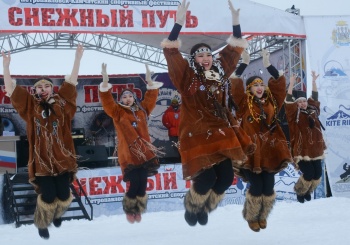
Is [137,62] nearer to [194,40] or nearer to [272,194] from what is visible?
[194,40]

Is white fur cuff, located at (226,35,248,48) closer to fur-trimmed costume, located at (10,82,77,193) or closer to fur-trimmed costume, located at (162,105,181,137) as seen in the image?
fur-trimmed costume, located at (10,82,77,193)

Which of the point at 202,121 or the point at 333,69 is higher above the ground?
the point at 333,69

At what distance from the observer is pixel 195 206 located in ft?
16.7

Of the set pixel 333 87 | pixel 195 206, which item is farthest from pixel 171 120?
pixel 195 206

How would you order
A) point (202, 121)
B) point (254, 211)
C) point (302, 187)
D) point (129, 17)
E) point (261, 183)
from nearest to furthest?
point (202, 121) → point (254, 211) → point (261, 183) → point (302, 187) → point (129, 17)

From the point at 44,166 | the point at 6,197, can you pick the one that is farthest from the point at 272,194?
the point at 6,197

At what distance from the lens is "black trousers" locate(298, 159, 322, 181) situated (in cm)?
805

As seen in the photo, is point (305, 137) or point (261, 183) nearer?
point (261, 183)

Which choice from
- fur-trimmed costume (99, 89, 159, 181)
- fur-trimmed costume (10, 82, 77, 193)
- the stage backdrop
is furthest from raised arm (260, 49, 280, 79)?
the stage backdrop

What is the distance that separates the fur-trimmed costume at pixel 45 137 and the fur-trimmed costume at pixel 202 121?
1.14 m

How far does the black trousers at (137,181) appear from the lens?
6359mm

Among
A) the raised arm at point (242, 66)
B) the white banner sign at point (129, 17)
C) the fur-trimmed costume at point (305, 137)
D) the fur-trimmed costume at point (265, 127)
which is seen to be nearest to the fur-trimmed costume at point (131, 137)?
the fur-trimmed costume at point (265, 127)

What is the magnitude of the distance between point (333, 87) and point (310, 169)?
2.77 m

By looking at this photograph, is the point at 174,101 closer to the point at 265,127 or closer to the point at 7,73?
the point at 265,127
